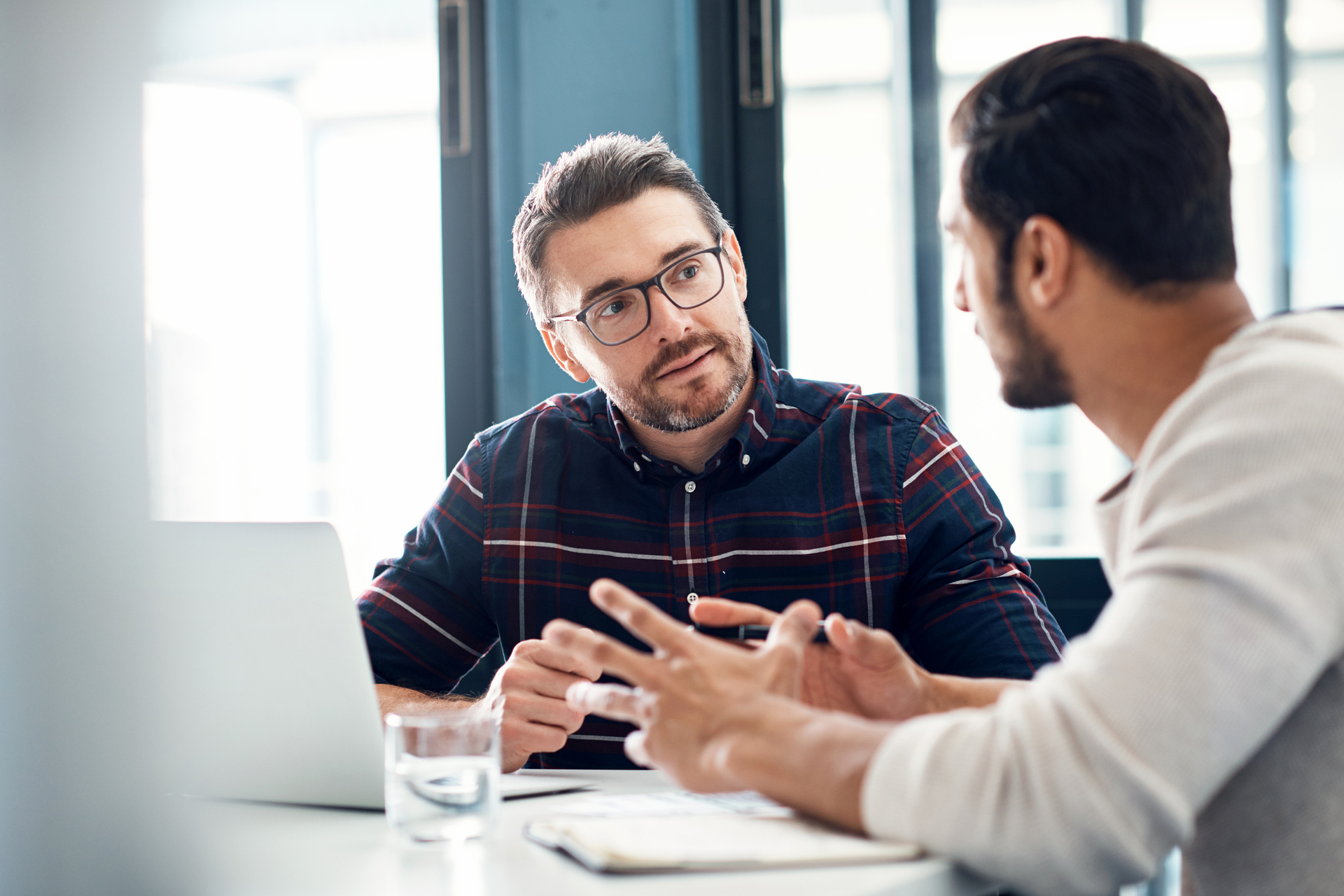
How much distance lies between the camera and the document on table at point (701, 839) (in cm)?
65

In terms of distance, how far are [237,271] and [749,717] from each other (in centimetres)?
191

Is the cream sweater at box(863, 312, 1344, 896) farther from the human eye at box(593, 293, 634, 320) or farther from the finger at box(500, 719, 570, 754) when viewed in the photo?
the human eye at box(593, 293, 634, 320)

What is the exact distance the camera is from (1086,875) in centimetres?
61

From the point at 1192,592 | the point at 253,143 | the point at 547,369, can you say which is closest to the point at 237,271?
the point at 253,143

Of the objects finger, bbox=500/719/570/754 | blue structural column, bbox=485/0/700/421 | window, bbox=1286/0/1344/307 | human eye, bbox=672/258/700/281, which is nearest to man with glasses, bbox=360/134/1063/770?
human eye, bbox=672/258/700/281

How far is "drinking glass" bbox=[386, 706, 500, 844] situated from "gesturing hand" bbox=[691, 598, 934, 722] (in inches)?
11.0

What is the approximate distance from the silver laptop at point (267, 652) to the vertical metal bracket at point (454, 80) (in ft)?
4.81

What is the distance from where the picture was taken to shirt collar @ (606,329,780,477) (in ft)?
4.77

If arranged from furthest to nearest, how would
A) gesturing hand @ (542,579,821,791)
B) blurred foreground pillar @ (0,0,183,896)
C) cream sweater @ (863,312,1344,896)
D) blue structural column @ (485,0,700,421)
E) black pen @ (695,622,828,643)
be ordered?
1. blue structural column @ (485,0,700,421)
2. black pen @ (695,622,828,643)
3. blurred foreground pillar @ (0,0,183,896)
4. gesturing hand @ (542,579,821,791)
5. cream sweater @ (863,312,1344,896)

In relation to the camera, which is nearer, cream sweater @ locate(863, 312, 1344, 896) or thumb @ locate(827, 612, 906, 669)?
cream sweater @ locate(863, 312, 1344, 896)

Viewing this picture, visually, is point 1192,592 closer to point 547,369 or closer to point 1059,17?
point 547,369

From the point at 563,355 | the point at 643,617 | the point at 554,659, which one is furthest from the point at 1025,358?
the point at 563,355

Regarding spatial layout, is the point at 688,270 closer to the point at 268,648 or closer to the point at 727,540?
the point at 727,540

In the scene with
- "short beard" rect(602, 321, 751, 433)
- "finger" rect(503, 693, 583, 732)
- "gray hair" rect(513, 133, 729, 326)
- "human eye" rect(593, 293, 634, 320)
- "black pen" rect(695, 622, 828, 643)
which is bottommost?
"finger" rect(503, 693, 583, 732)
